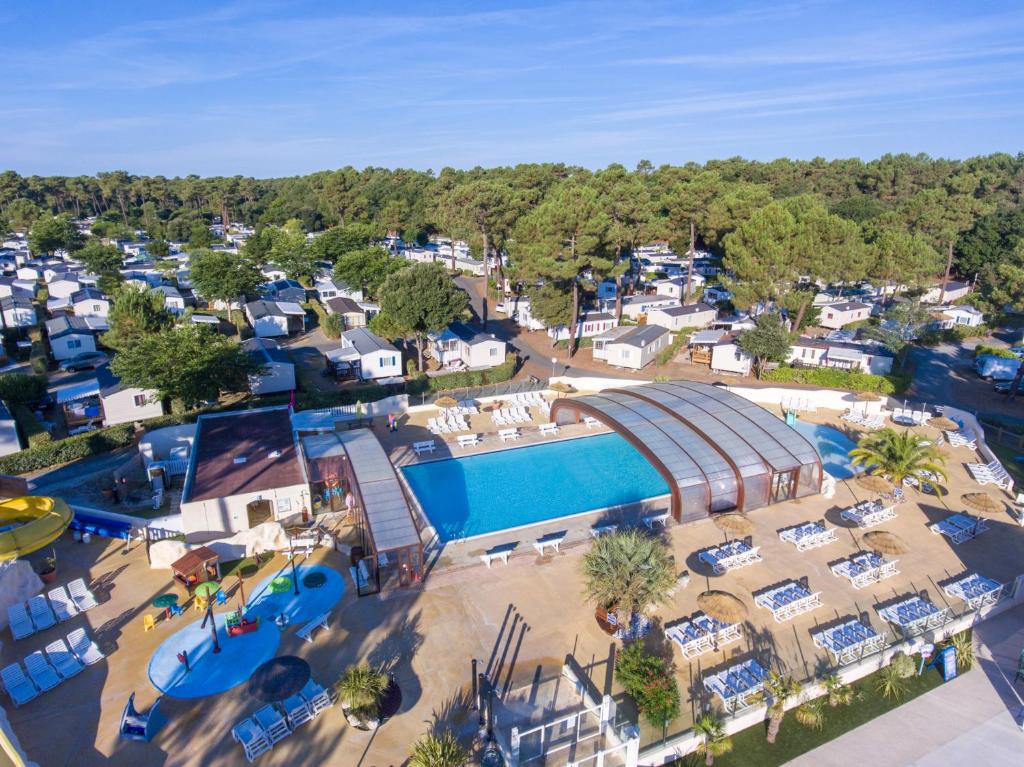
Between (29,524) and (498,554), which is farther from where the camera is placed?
(498,554)

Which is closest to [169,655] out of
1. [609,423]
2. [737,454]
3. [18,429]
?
[609,423]

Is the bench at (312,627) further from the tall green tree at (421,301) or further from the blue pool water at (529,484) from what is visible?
the tall green tree at (421,301)

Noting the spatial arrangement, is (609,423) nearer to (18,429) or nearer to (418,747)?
(418,747)

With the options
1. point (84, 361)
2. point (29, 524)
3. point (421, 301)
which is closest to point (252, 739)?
point (29, 524)

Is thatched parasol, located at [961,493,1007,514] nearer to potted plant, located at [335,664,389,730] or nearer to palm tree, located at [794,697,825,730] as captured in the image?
palm tree, located at [794,697,825,730]

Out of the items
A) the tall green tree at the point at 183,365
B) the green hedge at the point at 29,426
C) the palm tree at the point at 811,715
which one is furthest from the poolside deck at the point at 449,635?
the tall green tree at the point at 183,365

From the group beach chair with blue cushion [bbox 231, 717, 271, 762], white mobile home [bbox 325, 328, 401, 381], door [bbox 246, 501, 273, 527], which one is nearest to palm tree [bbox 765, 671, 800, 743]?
beach chair with blue cushion [bbox 231, 717, 271, 762]

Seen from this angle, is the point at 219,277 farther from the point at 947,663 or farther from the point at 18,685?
the point at 947,663
